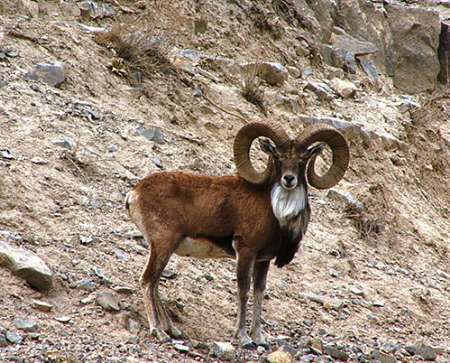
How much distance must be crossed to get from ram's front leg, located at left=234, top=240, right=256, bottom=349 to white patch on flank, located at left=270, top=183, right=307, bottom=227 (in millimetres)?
580

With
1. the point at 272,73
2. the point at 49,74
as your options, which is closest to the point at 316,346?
the point at 49,74

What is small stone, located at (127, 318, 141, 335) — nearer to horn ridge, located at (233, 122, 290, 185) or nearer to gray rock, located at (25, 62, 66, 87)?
horn ridge, located at (233, 122, 290, 185)

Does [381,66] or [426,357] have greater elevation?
[381,66]

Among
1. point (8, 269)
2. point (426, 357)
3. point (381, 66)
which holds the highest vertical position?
point (381, 66)

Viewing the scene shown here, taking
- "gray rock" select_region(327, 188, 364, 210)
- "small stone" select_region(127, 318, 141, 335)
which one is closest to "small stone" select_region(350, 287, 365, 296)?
"gray rock" select_region(327, 188, 364, 210)

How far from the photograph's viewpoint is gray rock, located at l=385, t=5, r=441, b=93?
76.4 ft

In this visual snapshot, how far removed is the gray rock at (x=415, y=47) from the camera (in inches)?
917

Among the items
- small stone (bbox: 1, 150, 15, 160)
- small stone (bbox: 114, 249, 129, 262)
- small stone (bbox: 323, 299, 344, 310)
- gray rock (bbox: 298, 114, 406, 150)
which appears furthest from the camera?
gray rock (bbox: 298, 114, 406, 150)

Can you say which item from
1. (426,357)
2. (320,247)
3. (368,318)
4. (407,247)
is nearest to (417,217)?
(407,247)

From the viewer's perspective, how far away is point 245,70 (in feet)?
59.1

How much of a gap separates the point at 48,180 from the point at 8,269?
8.87 feet

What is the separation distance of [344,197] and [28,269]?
27.1ft

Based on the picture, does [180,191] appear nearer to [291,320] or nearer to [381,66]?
[291,320]

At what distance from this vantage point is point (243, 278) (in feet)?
Result: 32.2
